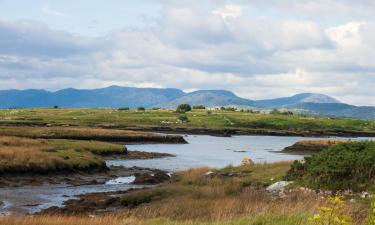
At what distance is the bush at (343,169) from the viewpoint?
24.8 metres

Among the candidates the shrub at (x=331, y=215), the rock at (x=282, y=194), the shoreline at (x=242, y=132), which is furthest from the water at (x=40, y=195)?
the shoreline at (x=242, y=132)

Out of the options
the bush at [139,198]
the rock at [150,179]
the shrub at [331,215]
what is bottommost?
the rock at [150,179]

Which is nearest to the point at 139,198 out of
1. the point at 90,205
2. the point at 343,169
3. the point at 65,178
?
the point at 90,205

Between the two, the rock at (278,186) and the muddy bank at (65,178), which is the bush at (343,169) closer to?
the rock at (278,186)

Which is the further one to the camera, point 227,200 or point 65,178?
point 65,178

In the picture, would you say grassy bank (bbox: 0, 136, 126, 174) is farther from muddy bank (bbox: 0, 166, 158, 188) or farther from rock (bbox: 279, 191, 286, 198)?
rock (bbox: 279, 191, 286, 198)

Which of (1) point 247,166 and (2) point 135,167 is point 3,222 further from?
(2) point 135,167

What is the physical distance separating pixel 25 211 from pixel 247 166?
18.5 m

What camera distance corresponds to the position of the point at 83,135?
3784 inches

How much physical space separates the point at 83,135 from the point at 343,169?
75.7 meters

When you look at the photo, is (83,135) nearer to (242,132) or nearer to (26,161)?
(26,161)

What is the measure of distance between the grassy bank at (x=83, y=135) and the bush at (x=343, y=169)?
6487cm

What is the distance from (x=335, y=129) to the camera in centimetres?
18562

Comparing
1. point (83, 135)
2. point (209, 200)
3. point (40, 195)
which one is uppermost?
point (83, 135)
